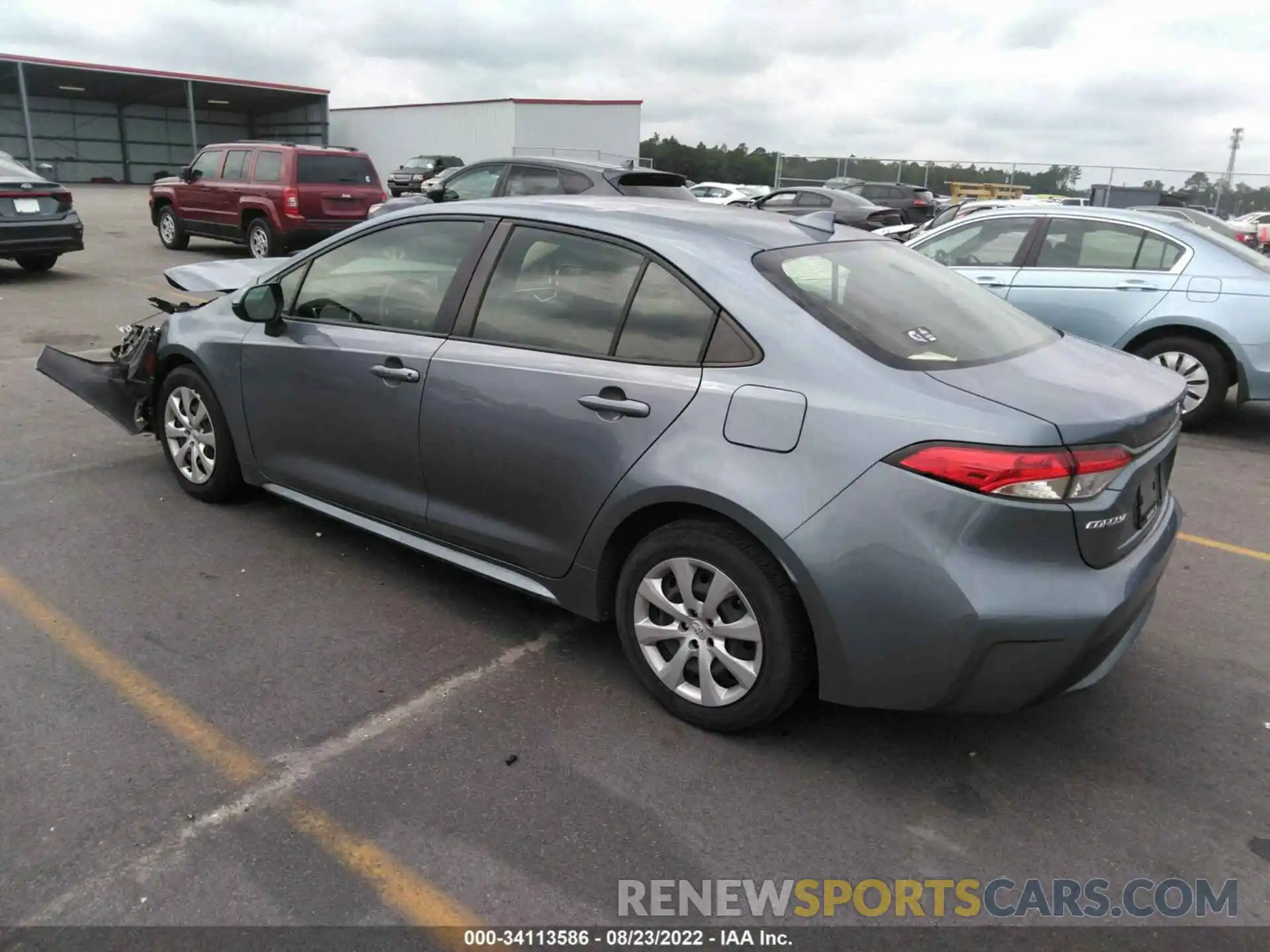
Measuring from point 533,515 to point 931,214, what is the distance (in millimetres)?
25281

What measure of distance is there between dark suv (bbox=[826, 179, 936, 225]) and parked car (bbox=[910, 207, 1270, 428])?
1884cm

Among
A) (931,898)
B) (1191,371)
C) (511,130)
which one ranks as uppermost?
(511,130)

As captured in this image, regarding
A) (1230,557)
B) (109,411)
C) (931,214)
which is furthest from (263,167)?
(931,214)

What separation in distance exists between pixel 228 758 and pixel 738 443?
1.85 m

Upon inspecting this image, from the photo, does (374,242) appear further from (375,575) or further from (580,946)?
(580,946)

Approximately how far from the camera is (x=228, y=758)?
2861mm

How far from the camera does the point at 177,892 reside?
2.34 m

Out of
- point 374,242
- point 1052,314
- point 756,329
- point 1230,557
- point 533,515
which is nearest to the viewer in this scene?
point 756,329

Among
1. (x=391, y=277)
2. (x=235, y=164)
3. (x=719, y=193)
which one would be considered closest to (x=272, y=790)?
(x=391, y=277)

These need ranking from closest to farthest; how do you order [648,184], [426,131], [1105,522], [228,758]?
[1105,522], [228,758], [648,184], [426,131]

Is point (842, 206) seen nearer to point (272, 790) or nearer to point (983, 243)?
point (983, 243)

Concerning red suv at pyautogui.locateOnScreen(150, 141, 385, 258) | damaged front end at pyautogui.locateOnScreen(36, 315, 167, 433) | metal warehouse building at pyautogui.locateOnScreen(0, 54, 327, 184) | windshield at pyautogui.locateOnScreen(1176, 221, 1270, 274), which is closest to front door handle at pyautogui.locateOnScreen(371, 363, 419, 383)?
damaged front end at pyautogui.locateOnScreen(36, 315, 167, 433)

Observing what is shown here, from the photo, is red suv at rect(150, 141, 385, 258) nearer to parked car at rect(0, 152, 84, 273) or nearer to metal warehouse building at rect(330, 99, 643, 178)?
parked car at rect(0, 152, 84, 273)

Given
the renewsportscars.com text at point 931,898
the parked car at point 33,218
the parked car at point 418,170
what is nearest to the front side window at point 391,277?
the renewsportscars.com text at point 931,898
